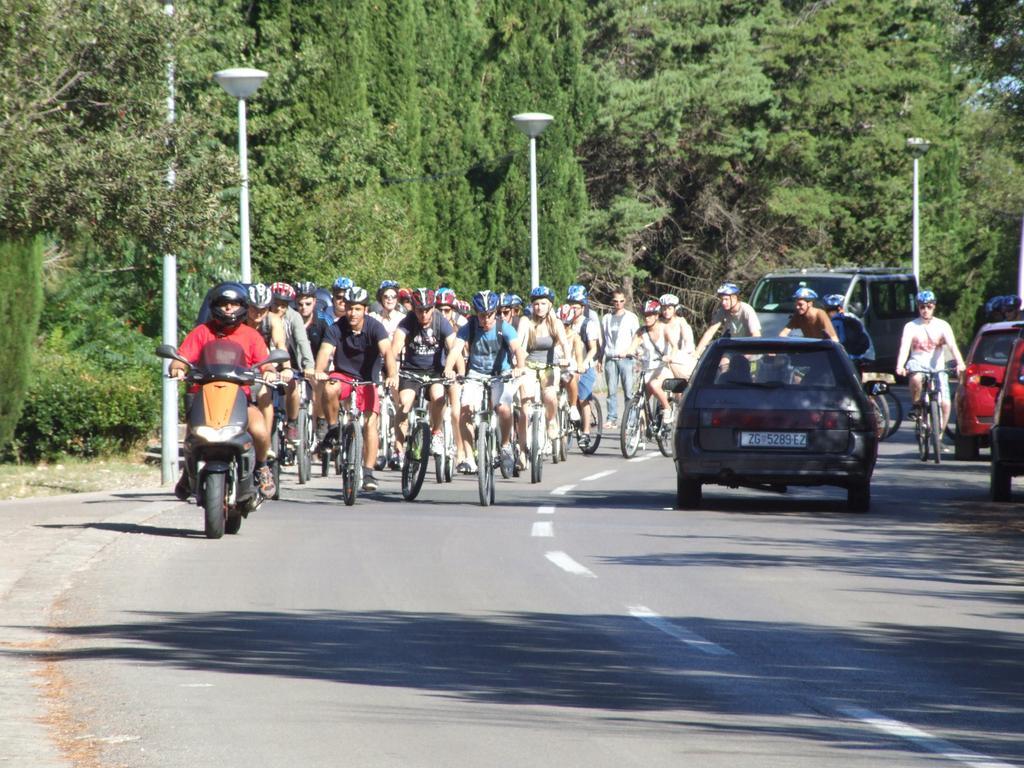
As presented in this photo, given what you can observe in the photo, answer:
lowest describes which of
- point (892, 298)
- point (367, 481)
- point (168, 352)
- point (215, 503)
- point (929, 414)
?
point (367, 481)

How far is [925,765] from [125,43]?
1276 centimetres

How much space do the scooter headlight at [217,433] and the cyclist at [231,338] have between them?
41 cm

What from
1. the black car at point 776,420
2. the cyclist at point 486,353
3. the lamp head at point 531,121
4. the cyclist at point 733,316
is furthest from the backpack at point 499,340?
the lamp head at point 531,121

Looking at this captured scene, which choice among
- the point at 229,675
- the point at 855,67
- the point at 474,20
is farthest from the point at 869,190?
the point at 229,675

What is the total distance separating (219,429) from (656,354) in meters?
11.1

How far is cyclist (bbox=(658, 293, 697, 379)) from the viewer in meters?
24.2

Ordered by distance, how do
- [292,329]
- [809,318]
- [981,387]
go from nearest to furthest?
1. [292,329]
2. [809,318]
3. [981,387]

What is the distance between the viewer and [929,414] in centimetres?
2362

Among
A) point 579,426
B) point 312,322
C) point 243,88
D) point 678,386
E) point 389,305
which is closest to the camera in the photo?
point 678,386

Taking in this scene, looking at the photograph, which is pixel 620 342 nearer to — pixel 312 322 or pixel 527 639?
pixel 312 322

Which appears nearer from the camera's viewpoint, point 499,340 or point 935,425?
point 499,340

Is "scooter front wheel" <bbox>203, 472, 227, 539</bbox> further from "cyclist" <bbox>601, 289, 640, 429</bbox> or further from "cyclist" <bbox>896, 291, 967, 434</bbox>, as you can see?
"cyclist" <bbox>601, 289, 640, 429</bbox>

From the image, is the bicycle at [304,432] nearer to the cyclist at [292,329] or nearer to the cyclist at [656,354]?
the cyclist at [292,329]

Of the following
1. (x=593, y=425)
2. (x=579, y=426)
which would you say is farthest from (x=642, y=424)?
(x=593, y=425)
